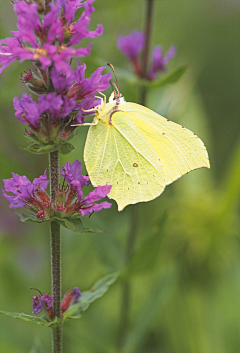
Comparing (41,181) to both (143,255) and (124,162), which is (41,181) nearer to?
(124,162)

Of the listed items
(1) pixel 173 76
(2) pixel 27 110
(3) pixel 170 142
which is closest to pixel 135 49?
(1) pixel 173 76

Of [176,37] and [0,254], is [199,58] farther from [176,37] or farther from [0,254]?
[0,254]

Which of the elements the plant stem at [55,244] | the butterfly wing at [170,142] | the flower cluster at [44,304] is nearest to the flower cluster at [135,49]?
the butterfly wing at [170,142]

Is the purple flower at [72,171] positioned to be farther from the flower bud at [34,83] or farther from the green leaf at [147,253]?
the green leaf at [147,253]

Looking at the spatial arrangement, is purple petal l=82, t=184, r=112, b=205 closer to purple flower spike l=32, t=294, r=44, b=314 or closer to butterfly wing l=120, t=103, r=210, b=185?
purple flower spike l=32, t=294, r=44, b=314

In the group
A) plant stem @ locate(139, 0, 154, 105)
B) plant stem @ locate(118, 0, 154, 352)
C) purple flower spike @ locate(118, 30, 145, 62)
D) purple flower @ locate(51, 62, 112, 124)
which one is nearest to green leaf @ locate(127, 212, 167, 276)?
plant stem @ locate(118, 0, 154, 352)
